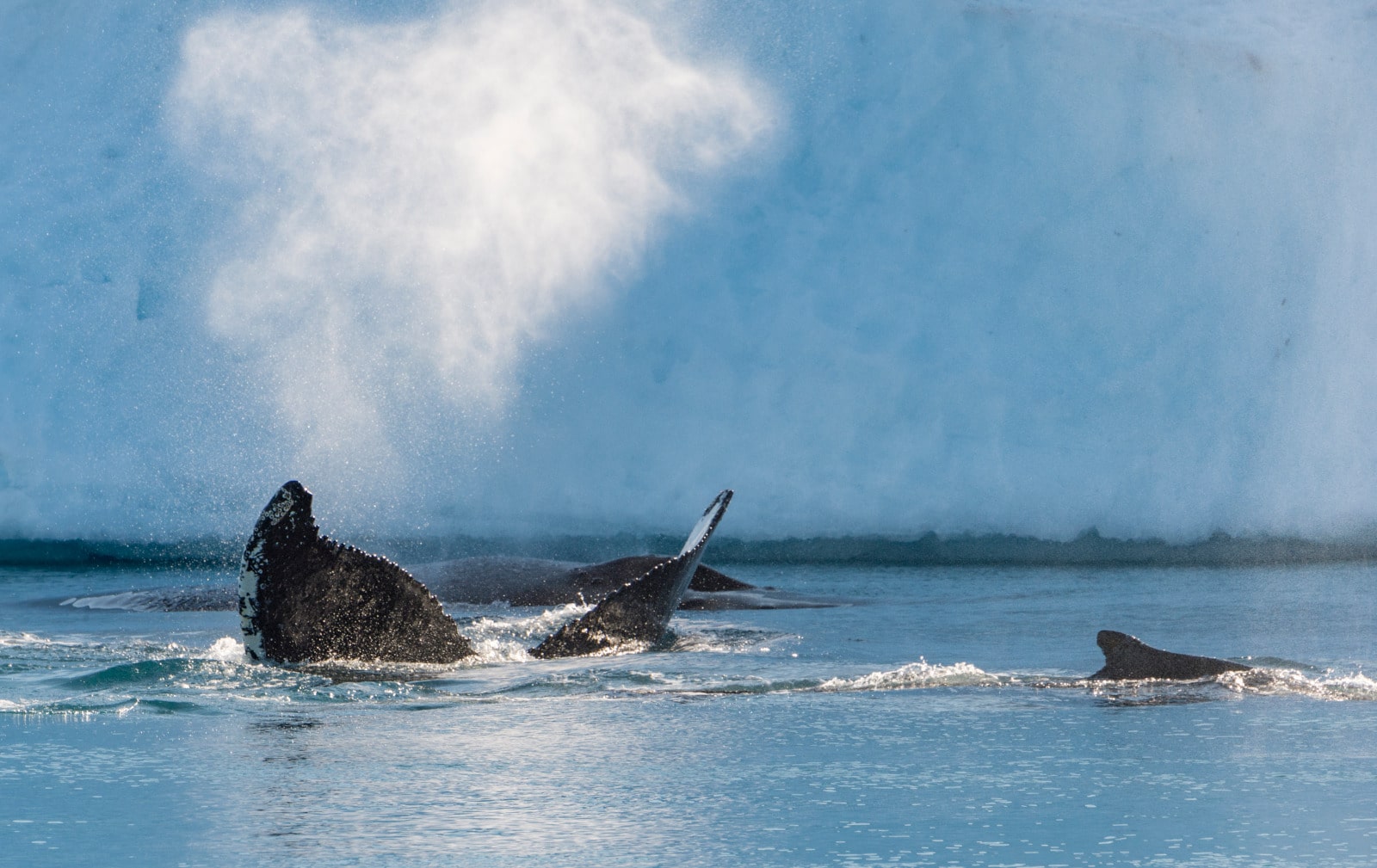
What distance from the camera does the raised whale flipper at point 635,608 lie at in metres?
6.86

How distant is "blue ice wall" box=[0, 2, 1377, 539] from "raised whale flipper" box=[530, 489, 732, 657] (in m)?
6.42

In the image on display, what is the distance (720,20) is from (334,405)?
552 cm

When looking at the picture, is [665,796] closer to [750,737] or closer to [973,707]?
[750,737]

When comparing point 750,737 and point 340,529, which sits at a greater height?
point 340,529

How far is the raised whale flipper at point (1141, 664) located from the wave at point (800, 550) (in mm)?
7178

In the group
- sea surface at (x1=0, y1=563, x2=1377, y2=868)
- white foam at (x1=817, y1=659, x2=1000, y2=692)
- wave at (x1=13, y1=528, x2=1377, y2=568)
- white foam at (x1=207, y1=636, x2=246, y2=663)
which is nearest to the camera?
sea surface at (x1=0, y1=563, x2=1377, y2=868)

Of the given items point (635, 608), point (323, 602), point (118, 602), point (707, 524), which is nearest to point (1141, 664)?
point (707, 524)

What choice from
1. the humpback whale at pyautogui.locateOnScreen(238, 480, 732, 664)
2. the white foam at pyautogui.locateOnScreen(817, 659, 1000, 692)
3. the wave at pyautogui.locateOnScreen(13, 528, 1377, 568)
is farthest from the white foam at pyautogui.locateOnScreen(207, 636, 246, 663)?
the wave at pyautogui.locateOnScreen(13, 528, 1377, 568)

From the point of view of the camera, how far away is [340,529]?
13500 millimetres

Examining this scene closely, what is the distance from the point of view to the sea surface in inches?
141

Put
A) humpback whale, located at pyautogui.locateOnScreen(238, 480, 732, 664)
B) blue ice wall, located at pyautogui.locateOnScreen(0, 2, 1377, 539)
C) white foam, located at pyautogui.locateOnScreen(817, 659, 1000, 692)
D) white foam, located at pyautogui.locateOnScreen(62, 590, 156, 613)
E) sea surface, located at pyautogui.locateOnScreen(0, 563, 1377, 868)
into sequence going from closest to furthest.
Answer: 1. sea surface, located at pyautogui.locateOnScreen(0, 563, 1377, 868)
2. humpback whale, located at pyautogui.locateOnScreen(238, 480, 732, 664)
3. white foam, located at pyautogui.locateOnScreen(817, 659, 1000, 692)
4. white foam, located at pyautogui.locateOnScreen(62, 590, 156, 613)
5. blue ice wall, located at pyautogui.locateOnScreen(0, 2, 1377, 539)

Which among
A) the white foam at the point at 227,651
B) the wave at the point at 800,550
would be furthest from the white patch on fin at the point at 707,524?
the wave at the point at 800,550

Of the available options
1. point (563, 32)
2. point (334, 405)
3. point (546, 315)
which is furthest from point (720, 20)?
point (334, 405)

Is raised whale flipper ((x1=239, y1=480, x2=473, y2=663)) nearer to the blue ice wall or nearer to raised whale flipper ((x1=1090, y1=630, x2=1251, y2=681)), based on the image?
raised whale flipper ((x1=1090, y1=630, x2=1251, y2=681))
